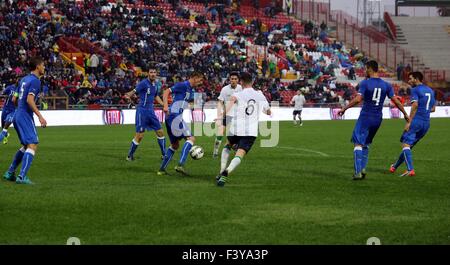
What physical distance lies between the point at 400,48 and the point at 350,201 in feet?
206

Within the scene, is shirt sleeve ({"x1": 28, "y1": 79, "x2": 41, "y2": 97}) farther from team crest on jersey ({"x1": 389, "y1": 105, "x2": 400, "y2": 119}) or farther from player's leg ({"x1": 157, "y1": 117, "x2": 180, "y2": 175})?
team crest on jersey ({"x1": 389, "y1": 105, "x2": 400, "y2": 119})

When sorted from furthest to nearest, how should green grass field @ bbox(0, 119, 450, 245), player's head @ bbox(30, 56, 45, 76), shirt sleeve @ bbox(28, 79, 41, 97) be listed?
player's head @ bbox(30, 56, 45, 76) < shirt sleeve @ bbox(28, 79, 41, 97) < green grass field @ bbox(0, 119, 450, 245)

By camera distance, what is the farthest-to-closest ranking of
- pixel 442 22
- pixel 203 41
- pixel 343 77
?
pixel 442 22, pixel 343 77, pixel 203 41

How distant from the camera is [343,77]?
203 feet

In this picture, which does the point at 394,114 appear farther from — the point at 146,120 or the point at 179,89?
the point at 179,89

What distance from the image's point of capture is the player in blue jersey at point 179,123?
53.8 feet

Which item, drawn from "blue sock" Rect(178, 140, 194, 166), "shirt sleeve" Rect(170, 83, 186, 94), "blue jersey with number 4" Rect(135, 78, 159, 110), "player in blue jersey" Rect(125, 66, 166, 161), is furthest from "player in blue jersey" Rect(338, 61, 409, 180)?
"blue jersey with number 4" Rect(135, 78, 159, 110)

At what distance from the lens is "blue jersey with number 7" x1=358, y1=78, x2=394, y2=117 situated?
15578mm

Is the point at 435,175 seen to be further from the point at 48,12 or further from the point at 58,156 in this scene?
the point at 48,12

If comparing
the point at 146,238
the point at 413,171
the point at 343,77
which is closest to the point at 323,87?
the point at 343,77

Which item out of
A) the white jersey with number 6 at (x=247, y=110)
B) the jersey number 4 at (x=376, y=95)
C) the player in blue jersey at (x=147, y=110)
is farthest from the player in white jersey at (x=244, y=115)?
the player in blue jersey at (x=147, y=110)

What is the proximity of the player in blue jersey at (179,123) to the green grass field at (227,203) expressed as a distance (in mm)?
382

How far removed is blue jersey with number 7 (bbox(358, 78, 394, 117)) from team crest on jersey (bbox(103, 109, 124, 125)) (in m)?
29.4
